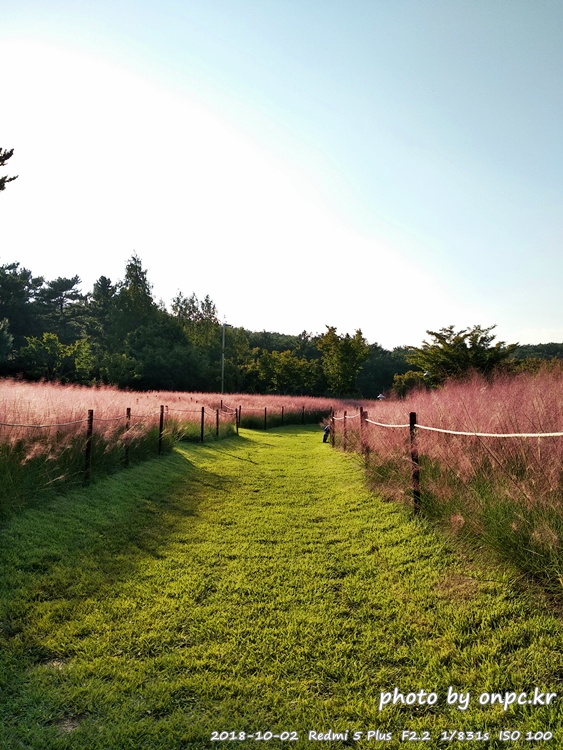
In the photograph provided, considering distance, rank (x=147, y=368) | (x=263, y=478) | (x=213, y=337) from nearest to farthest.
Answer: (x=263, y=478) → (x=147, y=368) → (x=213, y=337)

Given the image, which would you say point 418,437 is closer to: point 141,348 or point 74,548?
point 74,548

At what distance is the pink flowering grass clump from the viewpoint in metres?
3.07

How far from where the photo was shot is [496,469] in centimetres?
415

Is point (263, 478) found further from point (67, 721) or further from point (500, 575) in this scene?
point (67, 721)

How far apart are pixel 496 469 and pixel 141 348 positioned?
43079mm

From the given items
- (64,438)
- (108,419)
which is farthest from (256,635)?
(108,419)

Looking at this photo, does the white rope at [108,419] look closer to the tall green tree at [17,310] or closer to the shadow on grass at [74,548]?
the shadow on grass at [74,548]

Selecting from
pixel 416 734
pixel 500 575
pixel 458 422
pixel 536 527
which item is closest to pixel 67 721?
pixel 416 734

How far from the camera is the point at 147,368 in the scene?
40906 millimetres

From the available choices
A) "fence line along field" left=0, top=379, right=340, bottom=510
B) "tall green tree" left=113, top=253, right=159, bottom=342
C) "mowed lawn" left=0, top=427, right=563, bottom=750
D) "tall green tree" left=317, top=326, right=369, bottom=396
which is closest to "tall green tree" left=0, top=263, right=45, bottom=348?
"tall green tree" left=113, top=253, right=159, bottom=342

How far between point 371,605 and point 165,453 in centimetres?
787

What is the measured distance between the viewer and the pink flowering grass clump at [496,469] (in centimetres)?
307

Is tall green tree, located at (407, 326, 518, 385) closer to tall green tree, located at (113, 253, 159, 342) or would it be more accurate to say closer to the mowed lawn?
the mowed lawn

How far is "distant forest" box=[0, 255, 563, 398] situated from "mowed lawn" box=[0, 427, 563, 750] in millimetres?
28636
